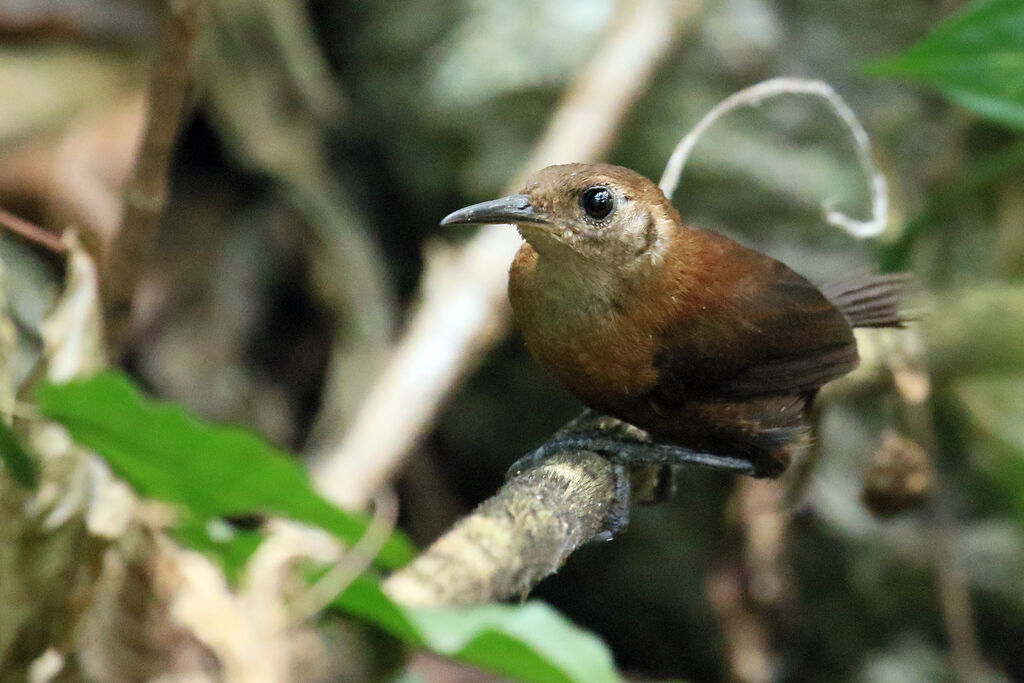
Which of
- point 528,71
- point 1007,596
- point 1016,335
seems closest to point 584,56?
point 528,71

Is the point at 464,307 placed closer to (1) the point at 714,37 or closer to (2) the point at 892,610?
(1) the point at 714,37

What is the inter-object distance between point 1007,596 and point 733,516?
4.68 ft

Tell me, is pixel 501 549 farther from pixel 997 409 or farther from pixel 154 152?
pixel 997 409

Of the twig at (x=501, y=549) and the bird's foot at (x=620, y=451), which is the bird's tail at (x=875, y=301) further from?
the twig at (x=501, y=549)

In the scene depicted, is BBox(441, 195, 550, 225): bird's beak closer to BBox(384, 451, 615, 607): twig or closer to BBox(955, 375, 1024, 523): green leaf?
BBox(384, 451, 615, 607): twig

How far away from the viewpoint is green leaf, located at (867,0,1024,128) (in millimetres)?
2896

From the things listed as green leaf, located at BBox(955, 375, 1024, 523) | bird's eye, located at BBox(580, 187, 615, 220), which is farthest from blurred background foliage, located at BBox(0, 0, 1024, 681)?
bird's eye, located at BBox(580, 187, 615, 220)

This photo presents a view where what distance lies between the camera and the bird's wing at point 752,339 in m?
2.56

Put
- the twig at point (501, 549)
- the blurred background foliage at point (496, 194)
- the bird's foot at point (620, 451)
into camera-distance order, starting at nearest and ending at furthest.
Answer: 1. the twig at point (501, 549)
2. the bird's foot at point (620, 451)
3. the blurred background foliage at point (496, 194)

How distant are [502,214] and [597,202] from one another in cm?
25

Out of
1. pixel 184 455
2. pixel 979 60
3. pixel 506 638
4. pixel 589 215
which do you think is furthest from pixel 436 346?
pixel 506 638

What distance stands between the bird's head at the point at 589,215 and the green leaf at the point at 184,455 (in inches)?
25.1

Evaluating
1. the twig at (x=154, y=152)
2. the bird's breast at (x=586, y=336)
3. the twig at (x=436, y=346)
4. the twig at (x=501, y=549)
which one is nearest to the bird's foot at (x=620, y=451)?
the bird's breast at (x=586, y=336)

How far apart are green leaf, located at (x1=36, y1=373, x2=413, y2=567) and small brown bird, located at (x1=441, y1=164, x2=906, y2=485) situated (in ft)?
1.99
